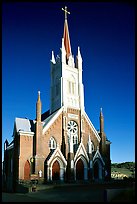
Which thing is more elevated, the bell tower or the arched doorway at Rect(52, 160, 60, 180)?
the bell tower

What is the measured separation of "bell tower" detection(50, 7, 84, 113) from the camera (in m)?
43.0

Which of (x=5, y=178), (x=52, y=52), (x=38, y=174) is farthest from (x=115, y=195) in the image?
(x=52, y=52)

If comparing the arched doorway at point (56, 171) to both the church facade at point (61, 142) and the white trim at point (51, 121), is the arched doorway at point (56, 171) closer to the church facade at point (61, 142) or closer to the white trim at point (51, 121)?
the church facade at point (61, 142)

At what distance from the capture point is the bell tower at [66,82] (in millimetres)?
42969

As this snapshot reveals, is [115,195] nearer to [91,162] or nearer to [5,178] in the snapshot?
[91,162]

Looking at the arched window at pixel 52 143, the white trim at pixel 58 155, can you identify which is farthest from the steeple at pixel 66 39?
the white trim at pixel 58 155

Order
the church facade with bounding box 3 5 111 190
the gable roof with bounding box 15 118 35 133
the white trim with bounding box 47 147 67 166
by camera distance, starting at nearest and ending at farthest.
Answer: the church facade with bounding box 3 5 111 190 < the white trim with bounding box 47 147 67 166 < the gable roof with bounding box 15 118 35 133

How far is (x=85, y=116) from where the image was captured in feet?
141

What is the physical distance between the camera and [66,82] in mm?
43875

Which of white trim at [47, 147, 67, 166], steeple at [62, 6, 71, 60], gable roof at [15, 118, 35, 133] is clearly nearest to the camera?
white trim at [47, 147, 67, 166]

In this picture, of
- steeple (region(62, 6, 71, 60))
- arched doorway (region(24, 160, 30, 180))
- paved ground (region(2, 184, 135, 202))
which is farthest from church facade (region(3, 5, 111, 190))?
paved ground (region(2, 184, 135, 202))

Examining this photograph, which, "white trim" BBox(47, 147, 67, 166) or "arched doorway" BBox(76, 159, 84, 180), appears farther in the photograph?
"arched doorway" BBox(76, 159, 84, 180)

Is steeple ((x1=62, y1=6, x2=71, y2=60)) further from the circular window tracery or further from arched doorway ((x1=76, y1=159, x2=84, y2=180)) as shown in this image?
arched doorway ((x1=76, y1=159, x2=84, y2=180))

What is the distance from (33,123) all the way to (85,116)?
9192mm
